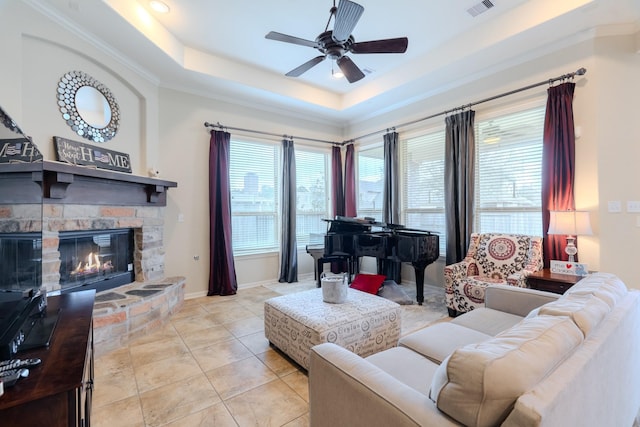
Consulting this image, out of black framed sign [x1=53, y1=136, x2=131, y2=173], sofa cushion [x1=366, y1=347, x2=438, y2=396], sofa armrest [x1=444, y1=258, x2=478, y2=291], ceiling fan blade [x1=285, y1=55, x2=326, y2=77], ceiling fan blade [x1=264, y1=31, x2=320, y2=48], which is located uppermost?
ceiling fan blade [x1=264, y1=31, x2=320, y2=48]

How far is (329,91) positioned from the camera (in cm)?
510

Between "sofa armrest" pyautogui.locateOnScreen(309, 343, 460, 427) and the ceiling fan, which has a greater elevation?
the ceiling fan

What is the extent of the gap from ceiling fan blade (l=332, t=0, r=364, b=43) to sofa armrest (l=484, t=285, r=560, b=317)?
244 cm

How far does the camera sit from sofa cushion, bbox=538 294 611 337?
111cm

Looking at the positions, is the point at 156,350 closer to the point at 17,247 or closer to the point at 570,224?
the point at 17,247

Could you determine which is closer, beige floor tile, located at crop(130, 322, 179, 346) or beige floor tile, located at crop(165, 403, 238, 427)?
beige floor tile, located at crop(165, 403, 238, 427)

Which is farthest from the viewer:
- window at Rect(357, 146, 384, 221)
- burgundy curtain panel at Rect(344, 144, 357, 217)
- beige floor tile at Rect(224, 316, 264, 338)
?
burgundy curtain panel at Rect(344, 144, 357, 217)

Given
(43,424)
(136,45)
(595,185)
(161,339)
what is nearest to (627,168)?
(595,185)

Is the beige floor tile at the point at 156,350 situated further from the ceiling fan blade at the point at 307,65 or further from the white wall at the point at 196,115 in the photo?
the ceiling fan blade at the point at 307,65

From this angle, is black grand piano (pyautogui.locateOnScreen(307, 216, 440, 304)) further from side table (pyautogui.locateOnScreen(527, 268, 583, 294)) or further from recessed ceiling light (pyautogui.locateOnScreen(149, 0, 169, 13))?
recessed ceiling light (pyautogui.locateOnScreen(149, 0, 169, 13))

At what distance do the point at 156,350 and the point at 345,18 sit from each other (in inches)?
128

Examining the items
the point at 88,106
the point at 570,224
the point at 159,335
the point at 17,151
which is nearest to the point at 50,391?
the point at 17,151

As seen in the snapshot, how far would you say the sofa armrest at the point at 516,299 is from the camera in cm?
215

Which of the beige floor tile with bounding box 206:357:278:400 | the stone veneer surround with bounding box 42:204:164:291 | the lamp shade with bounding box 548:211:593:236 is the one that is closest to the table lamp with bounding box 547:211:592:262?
the lamp shade with bounding box 548:211:593:236
